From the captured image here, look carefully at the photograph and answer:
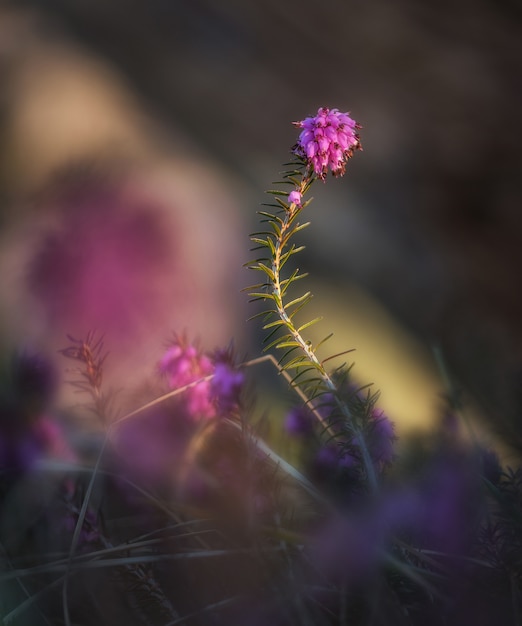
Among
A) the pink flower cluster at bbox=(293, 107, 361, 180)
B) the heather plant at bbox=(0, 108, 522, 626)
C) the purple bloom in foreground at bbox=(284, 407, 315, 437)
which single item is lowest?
the heather plant at bbox=(0, 108, 522, 626)

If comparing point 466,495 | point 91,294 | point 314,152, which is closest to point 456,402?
point 466,495

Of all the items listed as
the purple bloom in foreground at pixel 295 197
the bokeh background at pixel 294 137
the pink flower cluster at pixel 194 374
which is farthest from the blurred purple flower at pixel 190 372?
the bokeh background at pixel 294 137

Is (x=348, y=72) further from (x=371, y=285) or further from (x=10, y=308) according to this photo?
(x=10, y=308)

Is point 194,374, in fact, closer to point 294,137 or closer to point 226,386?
point 226,386

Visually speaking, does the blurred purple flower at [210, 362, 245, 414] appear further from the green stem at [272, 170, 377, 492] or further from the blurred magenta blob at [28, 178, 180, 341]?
the blurred magenta blob at [28, 178, 180, 341]

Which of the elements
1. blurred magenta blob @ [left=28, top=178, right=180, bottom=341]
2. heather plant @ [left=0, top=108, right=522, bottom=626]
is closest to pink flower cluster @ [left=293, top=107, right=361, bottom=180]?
heather plant @ [left=0, top=108, right=522, bottom=626]

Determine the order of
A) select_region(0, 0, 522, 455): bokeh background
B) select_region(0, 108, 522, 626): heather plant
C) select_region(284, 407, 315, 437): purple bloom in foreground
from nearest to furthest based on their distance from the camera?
select_region(0, 108, 522, 626): heather plant
select_region(284, 407, 315, 437): purple bloom in foreground
select_region(0, 0, 522, 455): bokeh background

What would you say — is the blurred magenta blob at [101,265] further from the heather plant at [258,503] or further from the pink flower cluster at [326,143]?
the pink flower cluster at [326,143]

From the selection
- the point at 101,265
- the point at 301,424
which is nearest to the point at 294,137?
the point at 101,265
